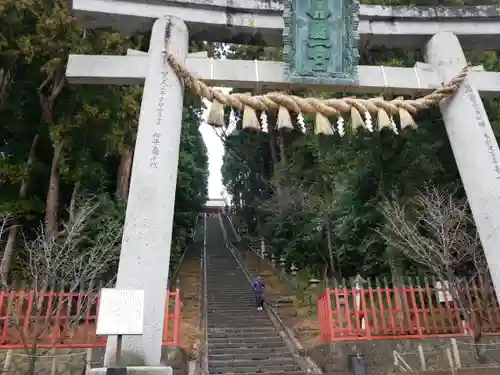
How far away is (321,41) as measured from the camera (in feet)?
22.2

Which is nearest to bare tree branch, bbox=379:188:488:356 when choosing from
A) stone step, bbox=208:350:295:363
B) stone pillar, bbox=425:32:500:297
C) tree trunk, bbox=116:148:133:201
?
stone pillar, bbox=425:32:500:297

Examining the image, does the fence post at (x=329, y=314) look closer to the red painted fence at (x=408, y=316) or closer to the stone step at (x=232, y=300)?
the red painted fence at (x=408, y=316)

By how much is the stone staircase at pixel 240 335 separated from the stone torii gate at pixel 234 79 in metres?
3.82

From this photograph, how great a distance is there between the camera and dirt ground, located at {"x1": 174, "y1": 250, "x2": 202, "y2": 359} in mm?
11168

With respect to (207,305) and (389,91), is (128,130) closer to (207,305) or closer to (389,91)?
(207,305)

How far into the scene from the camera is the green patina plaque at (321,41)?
21.9 ft

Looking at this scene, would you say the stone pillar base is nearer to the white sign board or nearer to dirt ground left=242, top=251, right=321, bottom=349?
the white sign board

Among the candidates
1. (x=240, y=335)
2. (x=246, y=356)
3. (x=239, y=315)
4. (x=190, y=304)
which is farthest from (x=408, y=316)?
(x=190, y=304)

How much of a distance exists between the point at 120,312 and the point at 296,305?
36.5 ft

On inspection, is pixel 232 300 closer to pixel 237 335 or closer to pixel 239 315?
pixel 239 315

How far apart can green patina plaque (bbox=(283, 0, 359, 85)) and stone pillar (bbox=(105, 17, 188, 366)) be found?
1.67m

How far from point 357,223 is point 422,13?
6.55 m

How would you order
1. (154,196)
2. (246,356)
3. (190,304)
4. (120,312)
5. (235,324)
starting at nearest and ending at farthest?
(120,312), (154,196), (246,356), (235,324), (190,304)

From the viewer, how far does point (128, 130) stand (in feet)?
40.8
